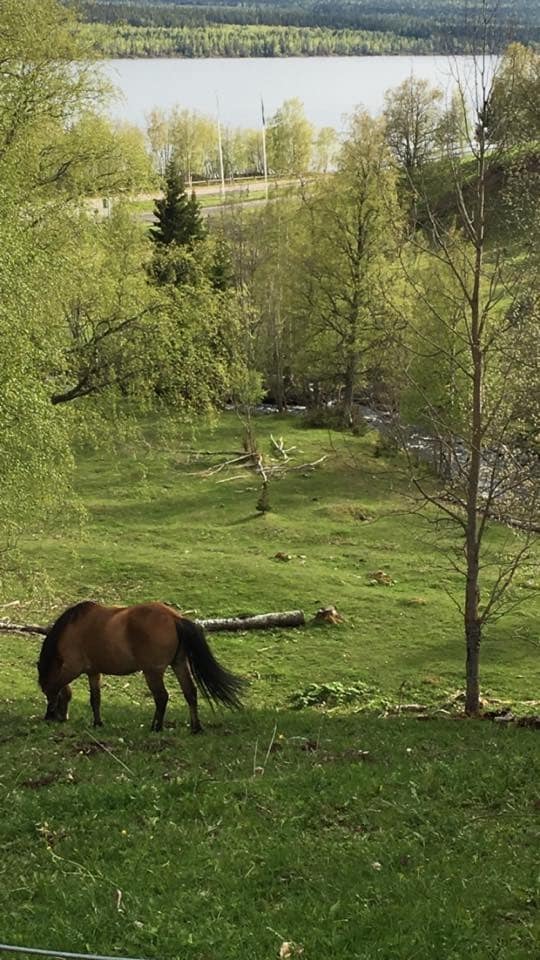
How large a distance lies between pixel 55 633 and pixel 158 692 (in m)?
1.88

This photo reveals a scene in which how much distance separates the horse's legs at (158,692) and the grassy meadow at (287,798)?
0.90 ft

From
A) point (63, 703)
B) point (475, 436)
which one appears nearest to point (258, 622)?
point (63, 703)

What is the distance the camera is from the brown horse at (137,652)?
13.1m

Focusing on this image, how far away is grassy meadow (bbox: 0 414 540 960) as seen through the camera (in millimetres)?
7336

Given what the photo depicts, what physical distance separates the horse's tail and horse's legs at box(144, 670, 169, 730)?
526 millimetres

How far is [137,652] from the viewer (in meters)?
13.2

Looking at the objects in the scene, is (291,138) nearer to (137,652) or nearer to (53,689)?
(53,689)

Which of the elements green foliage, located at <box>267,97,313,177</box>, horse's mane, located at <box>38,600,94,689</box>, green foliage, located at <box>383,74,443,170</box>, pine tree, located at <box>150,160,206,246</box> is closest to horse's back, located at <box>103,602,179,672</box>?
horse's mane, located at <box>38,600,94,689</box>

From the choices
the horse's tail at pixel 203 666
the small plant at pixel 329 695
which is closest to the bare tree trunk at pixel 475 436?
the small plant at pixel 329 695

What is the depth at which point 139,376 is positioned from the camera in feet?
86.3

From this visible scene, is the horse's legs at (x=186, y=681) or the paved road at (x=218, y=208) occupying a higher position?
the paved road at (x=218, y=208)

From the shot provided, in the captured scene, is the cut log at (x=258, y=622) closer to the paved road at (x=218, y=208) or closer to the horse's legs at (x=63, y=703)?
the horse's legs at (x=63, y=703)

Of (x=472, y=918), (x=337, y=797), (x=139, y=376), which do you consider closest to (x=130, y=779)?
(x=337, y=797)

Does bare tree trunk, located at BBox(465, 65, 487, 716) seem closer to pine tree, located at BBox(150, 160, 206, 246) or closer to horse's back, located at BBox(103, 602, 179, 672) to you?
horse's back, located at BBox(103, 602, 179, 672)
